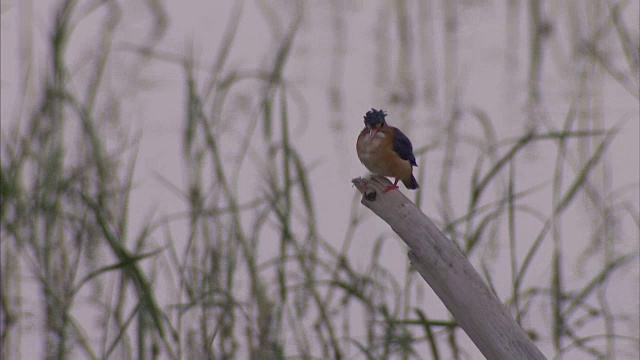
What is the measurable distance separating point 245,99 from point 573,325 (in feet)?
5.92

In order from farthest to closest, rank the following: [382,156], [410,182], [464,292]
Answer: [410,182]
[382,156]
[464,292]

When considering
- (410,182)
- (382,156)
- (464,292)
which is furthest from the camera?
(410,182)

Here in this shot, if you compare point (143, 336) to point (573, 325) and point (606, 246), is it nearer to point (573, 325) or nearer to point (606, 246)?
point (573, 325)

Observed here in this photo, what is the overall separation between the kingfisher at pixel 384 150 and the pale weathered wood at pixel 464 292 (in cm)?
30

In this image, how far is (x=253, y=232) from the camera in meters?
3.28

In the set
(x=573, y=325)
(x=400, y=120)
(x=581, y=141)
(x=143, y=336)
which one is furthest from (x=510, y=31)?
(x=143, y=336)

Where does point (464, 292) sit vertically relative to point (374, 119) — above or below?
below

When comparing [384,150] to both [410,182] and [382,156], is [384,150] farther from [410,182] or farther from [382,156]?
[410,182]

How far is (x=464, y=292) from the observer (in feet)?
6.23

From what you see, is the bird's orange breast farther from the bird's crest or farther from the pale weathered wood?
the pale weathered wood

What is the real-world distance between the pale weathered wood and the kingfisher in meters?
0.30

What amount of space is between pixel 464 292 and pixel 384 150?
0.47 metres

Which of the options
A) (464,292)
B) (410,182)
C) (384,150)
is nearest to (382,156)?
(384,150)

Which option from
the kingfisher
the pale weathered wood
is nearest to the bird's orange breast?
the kingfisher
